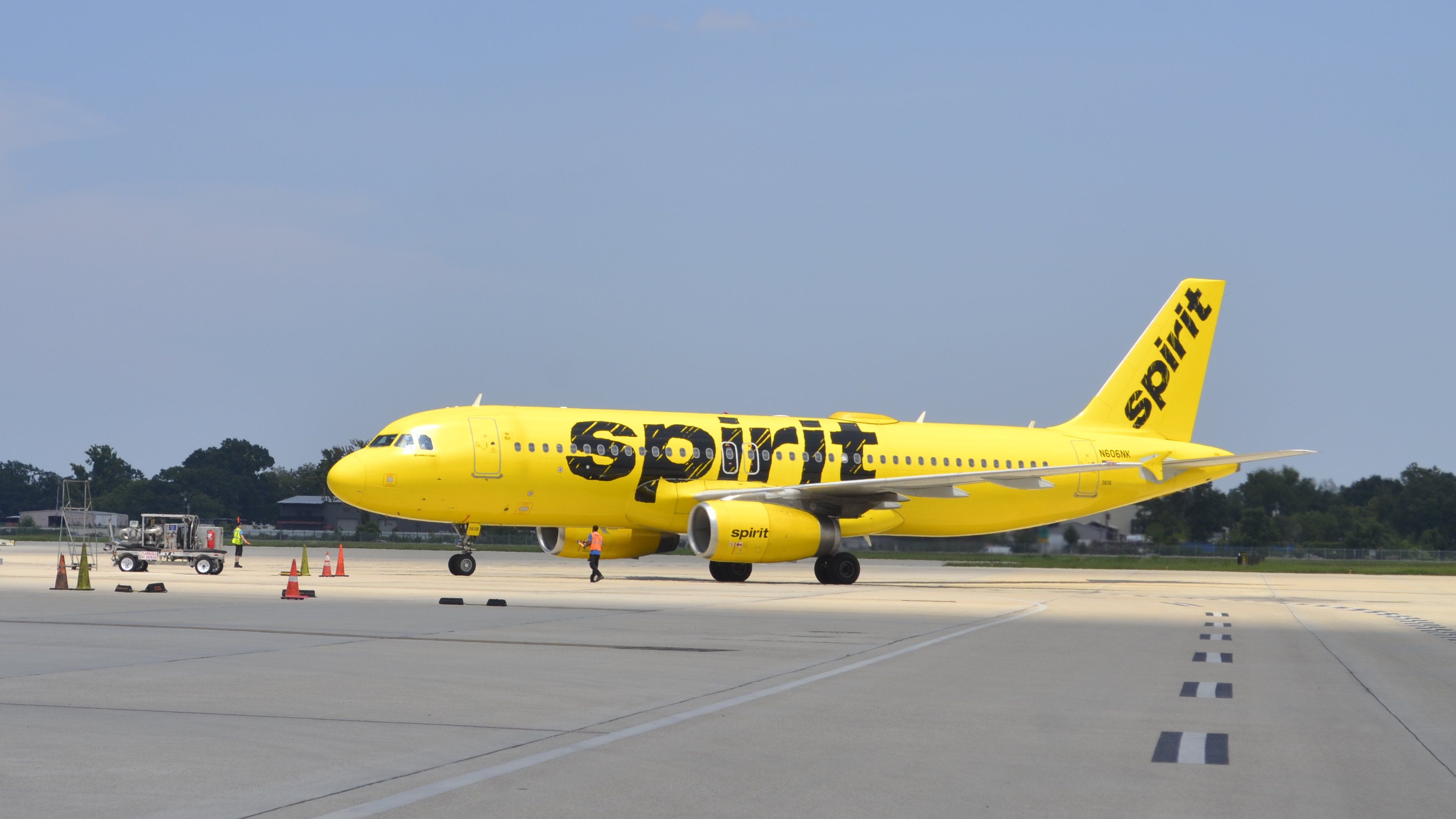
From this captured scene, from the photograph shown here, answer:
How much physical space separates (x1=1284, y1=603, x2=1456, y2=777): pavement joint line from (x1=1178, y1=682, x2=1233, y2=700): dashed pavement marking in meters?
1.16

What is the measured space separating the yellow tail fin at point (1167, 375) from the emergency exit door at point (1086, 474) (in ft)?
5.16

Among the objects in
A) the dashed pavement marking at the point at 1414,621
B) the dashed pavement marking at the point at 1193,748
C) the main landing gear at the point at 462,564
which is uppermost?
the main landing gear at the point at 462,564

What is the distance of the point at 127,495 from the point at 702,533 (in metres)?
129

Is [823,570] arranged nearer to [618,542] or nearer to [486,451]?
[618,542]

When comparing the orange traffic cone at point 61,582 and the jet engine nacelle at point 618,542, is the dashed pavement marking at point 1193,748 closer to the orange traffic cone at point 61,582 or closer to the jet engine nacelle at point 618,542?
the orange traffic cone at point 61,582

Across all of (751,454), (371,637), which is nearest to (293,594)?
(371,637)

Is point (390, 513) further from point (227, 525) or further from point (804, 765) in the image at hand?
point (227, 525)

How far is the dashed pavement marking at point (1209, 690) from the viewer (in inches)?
476

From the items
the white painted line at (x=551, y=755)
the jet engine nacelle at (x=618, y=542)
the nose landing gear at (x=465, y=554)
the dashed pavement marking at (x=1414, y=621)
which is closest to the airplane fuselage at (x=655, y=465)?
the nose landing gear at (x=465, y=554)

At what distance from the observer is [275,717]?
9586mm

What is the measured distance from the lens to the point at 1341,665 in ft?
50.5

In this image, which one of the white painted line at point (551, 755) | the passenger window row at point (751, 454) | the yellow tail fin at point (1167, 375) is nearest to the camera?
the white painted line at point (551, 755)

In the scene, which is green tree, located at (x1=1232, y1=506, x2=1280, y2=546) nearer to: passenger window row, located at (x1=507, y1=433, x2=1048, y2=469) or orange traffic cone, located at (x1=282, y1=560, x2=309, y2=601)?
passenger window row, located at (x1=507, y1=433, x2=1048, y2=469)

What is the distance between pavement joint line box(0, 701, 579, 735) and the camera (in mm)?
9305
